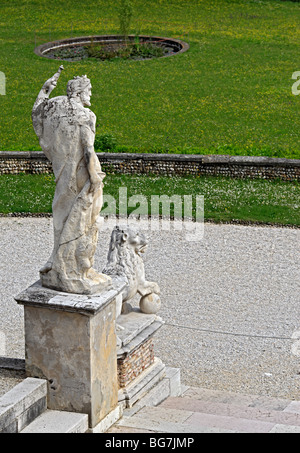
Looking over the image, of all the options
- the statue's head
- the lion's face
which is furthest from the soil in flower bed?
the statue's head

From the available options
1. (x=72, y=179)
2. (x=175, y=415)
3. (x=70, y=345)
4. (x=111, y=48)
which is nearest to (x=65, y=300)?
(x=70, y=345)

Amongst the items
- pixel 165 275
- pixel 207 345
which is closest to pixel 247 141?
pixel 165 275

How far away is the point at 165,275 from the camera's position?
46.6 ft

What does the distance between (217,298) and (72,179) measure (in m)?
5.77

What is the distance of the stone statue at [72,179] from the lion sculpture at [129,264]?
1.60 metres

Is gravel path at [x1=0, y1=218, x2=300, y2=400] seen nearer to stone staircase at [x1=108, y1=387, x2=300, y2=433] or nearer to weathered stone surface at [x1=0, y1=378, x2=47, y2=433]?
weathered stone surface at [x1=0, y1=378, x2=47, y2=433]

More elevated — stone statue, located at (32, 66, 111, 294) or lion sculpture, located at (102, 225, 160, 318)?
stone statue, located at (32, 66, 111, 294)

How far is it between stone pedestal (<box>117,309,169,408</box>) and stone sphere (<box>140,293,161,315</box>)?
0.09 metres

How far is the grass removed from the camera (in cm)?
1670

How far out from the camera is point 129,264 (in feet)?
33.2

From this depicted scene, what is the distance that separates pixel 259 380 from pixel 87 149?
4404 millimetres

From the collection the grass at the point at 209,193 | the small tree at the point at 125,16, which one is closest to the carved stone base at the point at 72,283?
the grass at the point at 209,193

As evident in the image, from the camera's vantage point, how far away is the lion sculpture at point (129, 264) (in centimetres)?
1004

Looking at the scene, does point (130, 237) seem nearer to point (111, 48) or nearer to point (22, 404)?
point (22, 404)
